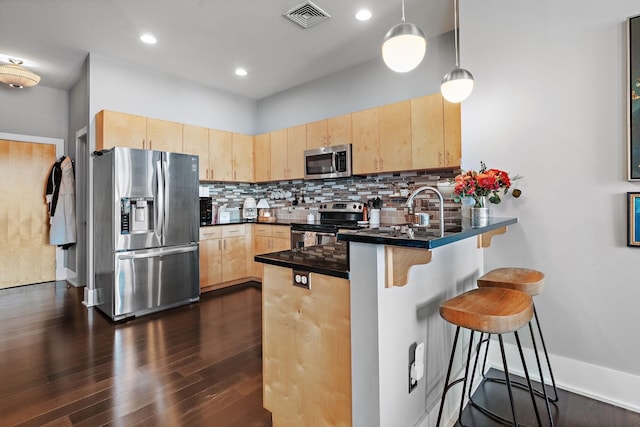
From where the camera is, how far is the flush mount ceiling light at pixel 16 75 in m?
3.72

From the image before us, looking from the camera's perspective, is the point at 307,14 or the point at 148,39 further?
the point at 148,39

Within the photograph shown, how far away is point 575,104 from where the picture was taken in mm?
2084

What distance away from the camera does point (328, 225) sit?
153 inches

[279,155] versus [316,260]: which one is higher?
[279,155]

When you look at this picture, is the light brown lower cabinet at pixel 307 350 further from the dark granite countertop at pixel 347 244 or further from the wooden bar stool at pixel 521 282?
the wooden bar stool at pixel 521 282

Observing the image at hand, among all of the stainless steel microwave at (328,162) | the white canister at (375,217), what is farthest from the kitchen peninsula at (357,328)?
the stainless steel microwave at (328,162)

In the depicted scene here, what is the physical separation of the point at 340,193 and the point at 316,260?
2956 millimetres

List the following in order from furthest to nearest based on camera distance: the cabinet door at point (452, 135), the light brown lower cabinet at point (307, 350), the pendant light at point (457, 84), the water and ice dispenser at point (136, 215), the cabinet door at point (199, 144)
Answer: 1. the cabinet door at point (199, 144)
2. the water and ice dispenser at point (136, 215)
3. the cabinet door at point (452, 135)
4. the pendant light at point (457, 84)
5. the light brown lower cabinet at point (307, 350)

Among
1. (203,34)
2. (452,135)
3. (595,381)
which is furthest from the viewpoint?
(203,34)

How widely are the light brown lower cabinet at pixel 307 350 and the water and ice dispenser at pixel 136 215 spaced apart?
94.9 inches

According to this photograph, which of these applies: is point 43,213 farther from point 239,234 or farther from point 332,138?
point 332,138

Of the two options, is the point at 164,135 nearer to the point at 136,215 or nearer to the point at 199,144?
the point at 199,144

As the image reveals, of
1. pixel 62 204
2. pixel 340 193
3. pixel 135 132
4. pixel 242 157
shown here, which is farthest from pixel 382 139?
pixel 62 204

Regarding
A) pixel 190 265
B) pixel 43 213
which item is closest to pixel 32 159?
pixel 43 213
